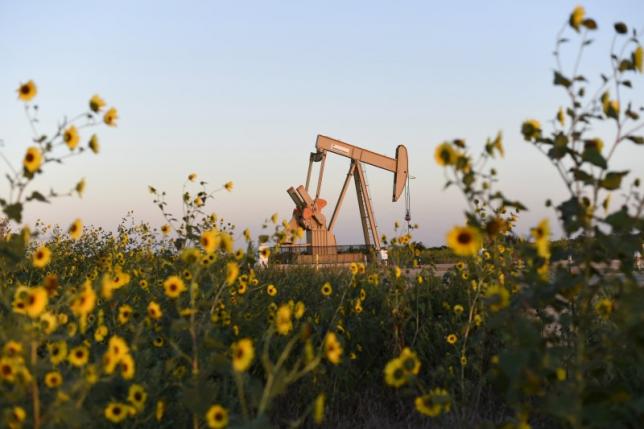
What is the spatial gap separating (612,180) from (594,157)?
10 centimetres

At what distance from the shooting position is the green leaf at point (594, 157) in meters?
2.23

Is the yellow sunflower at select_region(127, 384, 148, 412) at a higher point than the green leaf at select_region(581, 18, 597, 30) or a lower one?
lower

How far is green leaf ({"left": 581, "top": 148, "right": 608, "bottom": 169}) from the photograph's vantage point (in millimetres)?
2232

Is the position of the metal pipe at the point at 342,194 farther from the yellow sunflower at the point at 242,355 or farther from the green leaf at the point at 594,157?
the yellow sunflower at the point at 242,355

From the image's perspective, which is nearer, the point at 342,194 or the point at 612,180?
the point at 612,180

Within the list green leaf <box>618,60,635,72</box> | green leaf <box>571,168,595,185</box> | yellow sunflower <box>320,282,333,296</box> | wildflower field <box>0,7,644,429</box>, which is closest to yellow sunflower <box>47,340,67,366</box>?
wildflower field <box>0,7,644,429</box>

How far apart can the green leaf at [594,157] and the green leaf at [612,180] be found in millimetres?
43

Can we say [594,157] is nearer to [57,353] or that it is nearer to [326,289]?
[57,353]

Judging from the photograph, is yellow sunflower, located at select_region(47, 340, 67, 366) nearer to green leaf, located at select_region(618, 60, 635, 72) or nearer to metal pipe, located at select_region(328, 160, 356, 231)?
green leaf, located at select_region(618, 60, 635, 72)

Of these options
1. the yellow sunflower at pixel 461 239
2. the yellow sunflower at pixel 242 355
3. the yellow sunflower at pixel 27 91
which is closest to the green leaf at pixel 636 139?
the yellow sunflower at pixel 461 239

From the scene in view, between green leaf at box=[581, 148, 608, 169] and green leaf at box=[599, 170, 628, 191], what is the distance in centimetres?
4

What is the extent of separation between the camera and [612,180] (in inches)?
88.8

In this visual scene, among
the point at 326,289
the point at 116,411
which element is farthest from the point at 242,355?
the point at 326,289

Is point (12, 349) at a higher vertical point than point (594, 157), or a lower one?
lower
